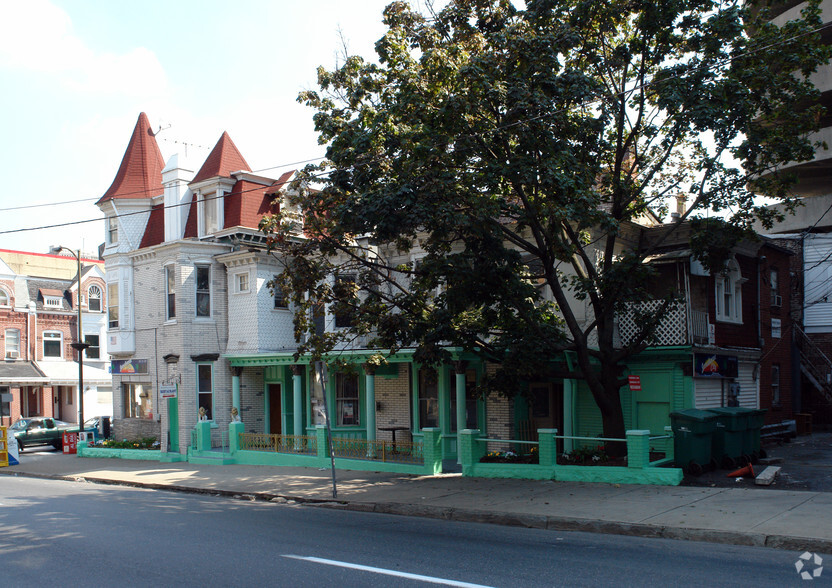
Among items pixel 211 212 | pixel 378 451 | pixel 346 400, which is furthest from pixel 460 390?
pixel 211 212

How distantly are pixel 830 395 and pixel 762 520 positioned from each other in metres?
17.3

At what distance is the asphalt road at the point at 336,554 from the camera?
24.9ft

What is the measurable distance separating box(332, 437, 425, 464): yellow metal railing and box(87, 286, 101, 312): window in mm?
32841

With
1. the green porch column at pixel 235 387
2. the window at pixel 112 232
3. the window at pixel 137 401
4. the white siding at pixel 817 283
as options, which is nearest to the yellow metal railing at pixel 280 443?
the green porch column at pixel 235 387

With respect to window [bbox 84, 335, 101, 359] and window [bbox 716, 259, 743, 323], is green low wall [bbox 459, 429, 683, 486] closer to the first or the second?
window [bbox 716, 259, 743, 323]

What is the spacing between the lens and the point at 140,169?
27.7 metres

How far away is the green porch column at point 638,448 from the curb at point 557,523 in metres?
3.36

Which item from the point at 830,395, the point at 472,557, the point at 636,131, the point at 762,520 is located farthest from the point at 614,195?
the point at 830,395

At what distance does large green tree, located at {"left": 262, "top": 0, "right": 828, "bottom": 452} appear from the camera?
524 inches

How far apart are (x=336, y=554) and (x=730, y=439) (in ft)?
33.1

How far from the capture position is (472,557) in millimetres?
8633

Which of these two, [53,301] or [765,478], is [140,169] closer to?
[53,301]

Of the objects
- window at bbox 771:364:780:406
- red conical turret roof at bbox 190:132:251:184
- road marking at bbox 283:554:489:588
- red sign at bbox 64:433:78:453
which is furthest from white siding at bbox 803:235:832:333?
red sign at bbox 64:433:78:453

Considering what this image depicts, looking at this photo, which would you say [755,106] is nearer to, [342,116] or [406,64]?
[406,64]
